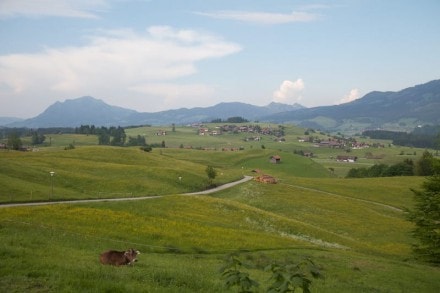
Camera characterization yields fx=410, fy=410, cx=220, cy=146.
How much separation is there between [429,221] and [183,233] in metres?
26.7

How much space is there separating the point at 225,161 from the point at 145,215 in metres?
132

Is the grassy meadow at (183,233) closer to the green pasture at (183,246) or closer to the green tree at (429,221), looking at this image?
the green pasture at (183,246)

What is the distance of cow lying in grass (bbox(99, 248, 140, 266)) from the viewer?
2098 cm

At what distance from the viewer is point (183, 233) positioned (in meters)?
38.5

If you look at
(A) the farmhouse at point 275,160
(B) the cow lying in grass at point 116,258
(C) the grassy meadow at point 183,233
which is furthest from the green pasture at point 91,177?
(A) the farmhouse at point 275,160

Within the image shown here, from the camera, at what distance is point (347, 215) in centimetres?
7788

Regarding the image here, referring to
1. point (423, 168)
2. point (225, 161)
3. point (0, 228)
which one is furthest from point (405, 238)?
point (225, 161)

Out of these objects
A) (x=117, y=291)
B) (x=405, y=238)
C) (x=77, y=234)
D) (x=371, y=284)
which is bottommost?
(x=405, y=238)

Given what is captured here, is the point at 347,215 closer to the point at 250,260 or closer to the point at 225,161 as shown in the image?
the point at 250,260

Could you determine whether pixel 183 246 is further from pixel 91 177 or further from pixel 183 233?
pixel 91 177

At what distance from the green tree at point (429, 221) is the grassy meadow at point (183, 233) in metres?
2.37

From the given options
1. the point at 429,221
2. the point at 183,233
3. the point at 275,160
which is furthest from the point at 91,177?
the point at 275,160

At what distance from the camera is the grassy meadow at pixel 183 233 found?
17219mm

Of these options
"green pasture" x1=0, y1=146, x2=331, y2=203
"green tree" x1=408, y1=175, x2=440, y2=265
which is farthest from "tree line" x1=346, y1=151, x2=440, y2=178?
"green tree" x1=408, y1=175, x2=440, y2=265
